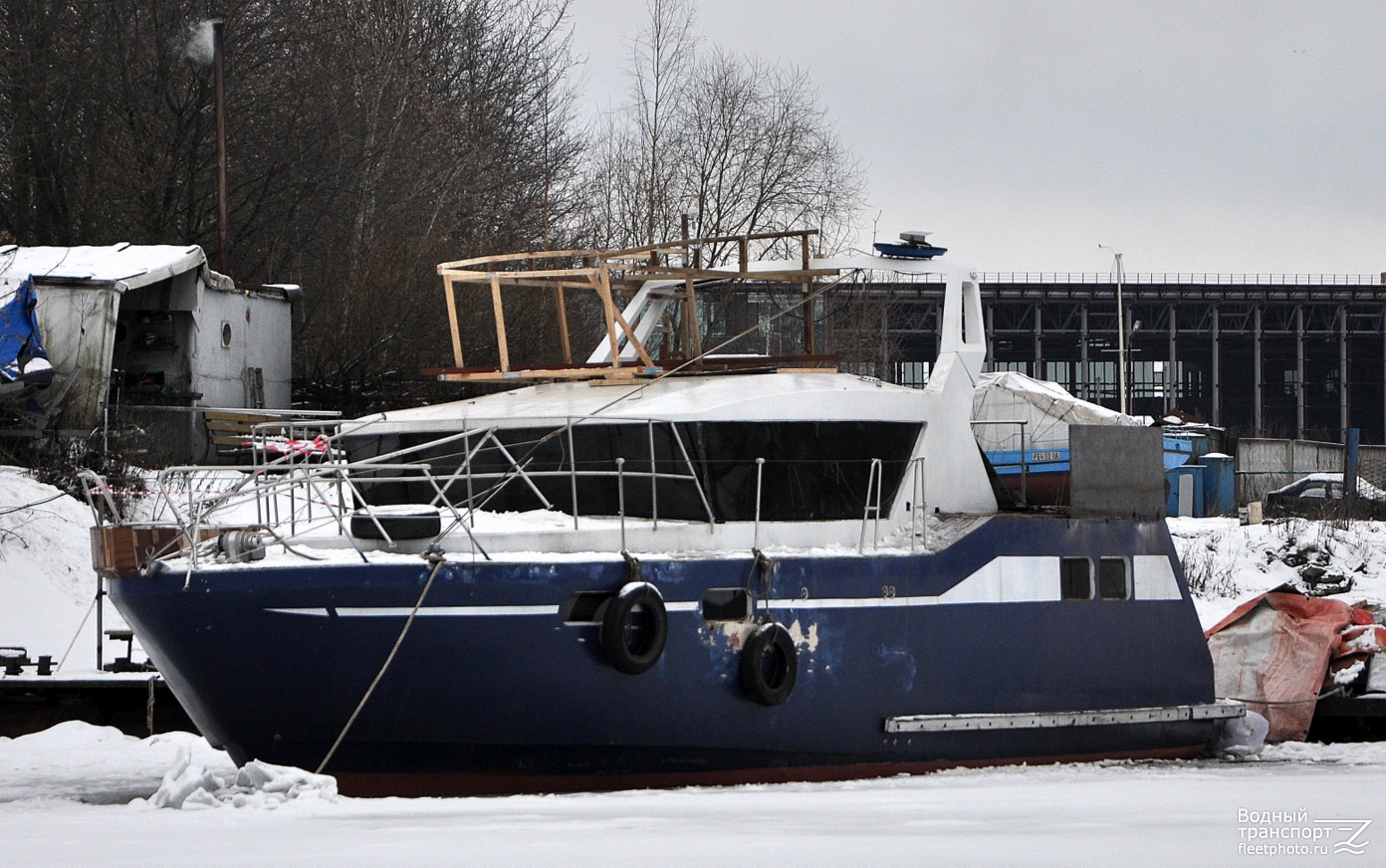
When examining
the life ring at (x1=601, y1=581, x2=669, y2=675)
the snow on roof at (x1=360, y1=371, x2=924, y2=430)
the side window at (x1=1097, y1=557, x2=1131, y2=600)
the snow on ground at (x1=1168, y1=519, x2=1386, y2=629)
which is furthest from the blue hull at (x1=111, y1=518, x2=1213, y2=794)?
the snow on ground at (x1=1168, y1=519, x2=1386, y2=629)

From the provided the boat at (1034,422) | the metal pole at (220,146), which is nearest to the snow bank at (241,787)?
the boat at (1034,422)

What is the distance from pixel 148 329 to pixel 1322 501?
26.0 metres

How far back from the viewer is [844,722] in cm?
1216

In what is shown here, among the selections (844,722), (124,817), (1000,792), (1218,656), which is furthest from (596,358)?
(1218,656)

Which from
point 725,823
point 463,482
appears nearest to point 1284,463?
point 463,482

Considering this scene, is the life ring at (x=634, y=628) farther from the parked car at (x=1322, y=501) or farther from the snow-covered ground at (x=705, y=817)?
the parked car at (x=1322, y=501)

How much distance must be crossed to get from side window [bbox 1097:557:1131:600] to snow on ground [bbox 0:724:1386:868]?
177 cm

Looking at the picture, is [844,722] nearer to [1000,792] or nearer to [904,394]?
[1000,792]

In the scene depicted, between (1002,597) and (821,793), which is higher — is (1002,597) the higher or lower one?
the higher one

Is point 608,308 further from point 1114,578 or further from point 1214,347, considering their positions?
point 1214,347

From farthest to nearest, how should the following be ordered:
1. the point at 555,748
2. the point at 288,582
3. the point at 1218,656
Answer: the point at 1218,656 → the point at 555,748 → the point at 288,582

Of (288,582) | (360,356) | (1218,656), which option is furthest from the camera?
(360,356)

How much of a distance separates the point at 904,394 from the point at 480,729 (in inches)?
178

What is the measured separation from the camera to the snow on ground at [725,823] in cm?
765
